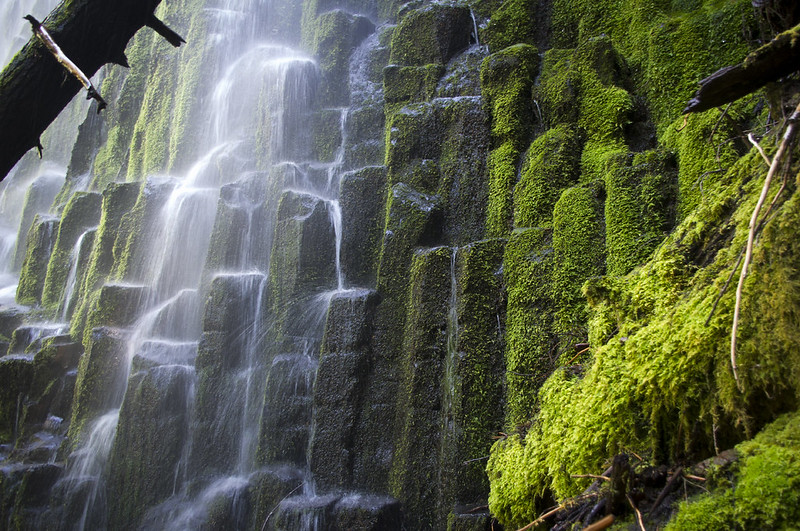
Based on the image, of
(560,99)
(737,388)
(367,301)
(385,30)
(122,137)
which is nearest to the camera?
(737,388)

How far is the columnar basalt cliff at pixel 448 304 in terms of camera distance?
6.25 feet

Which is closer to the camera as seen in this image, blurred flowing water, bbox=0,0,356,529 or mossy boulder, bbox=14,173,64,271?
blurred flowing water, bbox=0,0,356,529

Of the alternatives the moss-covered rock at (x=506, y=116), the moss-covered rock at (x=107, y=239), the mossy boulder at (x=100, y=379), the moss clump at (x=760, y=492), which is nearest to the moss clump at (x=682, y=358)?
the moss clump at (x=760, y=492)

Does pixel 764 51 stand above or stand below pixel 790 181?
above

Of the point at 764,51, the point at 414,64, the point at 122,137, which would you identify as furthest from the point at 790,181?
the point at 122,137

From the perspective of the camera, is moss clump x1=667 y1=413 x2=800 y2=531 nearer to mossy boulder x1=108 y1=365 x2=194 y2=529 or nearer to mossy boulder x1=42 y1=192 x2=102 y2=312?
mossy boulder x1=108 y1=365 x2=194 y2=529

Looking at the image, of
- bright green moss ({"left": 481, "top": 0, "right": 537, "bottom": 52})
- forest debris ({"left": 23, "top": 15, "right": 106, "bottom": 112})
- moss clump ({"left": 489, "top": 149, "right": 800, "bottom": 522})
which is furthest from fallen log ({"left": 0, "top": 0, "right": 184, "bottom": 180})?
bright green moss ({"left": 481, "top": 0, "right": 537, "bottom": 52})

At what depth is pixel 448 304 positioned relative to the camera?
18.9 feet

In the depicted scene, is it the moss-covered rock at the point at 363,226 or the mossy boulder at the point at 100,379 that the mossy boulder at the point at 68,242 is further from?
the moss-covered rock at the point at 363,226

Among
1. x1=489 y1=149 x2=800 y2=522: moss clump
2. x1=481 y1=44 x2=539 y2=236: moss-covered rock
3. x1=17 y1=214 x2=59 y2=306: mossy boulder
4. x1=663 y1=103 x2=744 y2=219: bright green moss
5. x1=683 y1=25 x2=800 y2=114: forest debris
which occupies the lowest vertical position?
x1=489 y1=149 x2=800 y2=522: moss clump

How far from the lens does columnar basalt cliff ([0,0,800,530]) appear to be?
6.25 ft

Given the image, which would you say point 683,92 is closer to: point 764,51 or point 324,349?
point 764,51

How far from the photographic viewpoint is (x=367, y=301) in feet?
22.2

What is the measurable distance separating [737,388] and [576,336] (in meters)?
2.22
